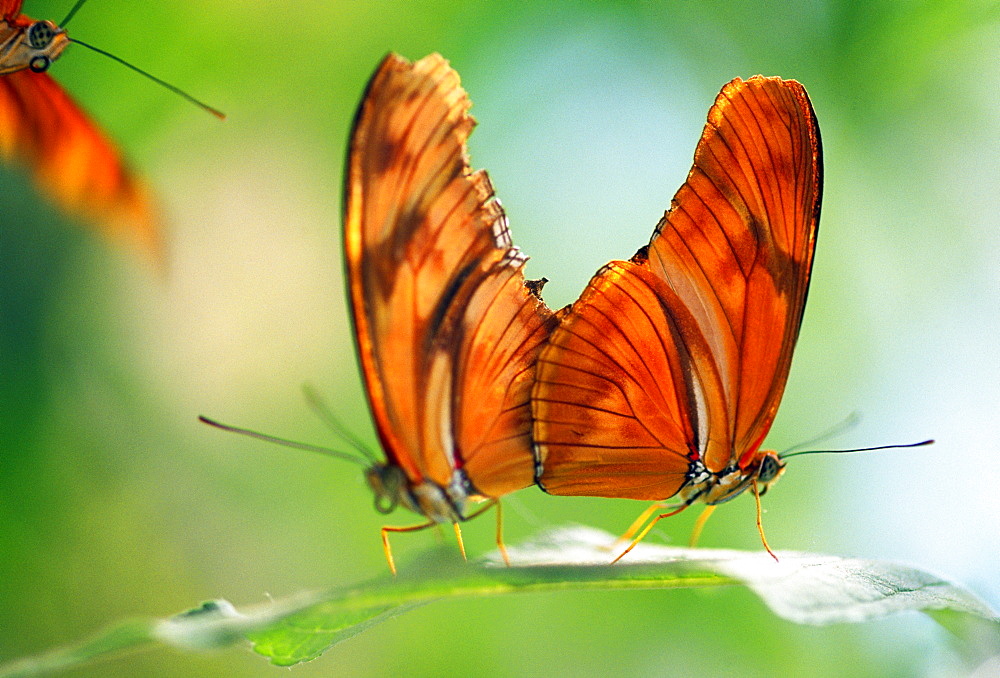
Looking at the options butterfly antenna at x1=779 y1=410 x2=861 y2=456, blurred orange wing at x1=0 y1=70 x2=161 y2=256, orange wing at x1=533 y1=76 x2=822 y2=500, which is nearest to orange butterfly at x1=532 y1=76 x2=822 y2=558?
orange wing at x1=533 y1=76 x2=822 y2=500

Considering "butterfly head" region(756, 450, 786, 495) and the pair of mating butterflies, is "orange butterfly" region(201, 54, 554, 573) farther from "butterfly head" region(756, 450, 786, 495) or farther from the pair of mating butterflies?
"butterfly head" region(756, 450, 786, 495)

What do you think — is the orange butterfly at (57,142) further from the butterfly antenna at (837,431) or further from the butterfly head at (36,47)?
the butterfly antenna at (837,431)

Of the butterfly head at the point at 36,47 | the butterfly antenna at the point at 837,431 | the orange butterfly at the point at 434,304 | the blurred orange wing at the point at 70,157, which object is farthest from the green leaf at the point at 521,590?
the blurred orange wing at the point at 70,157

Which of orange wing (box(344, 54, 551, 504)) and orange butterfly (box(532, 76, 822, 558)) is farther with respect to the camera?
orange butterfly (box(532, 76, 822, 558))

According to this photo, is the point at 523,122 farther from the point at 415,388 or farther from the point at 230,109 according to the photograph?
the point at 415,388

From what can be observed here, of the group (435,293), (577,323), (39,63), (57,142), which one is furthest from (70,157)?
(577,323)

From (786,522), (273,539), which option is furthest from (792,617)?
(273,539)

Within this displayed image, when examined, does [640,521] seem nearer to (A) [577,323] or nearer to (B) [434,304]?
(A) [577,323]
